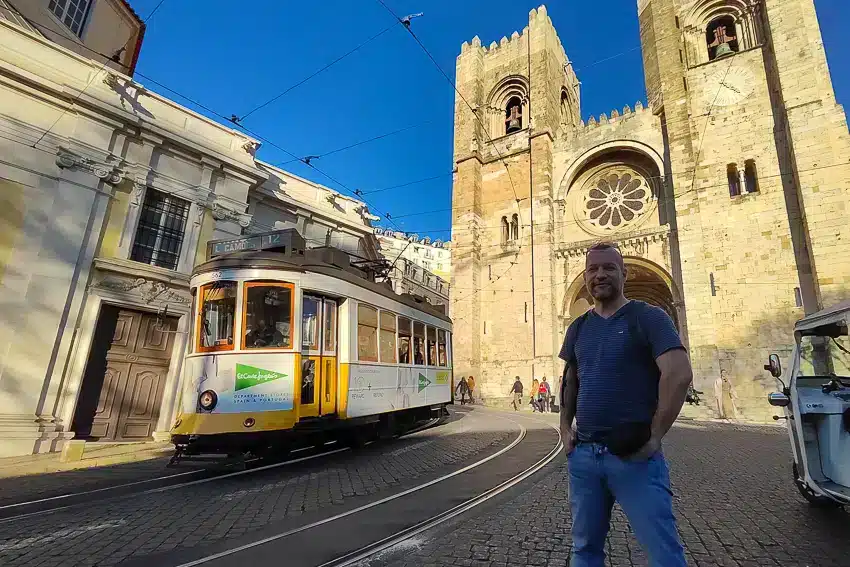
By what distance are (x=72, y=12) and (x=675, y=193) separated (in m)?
22.8

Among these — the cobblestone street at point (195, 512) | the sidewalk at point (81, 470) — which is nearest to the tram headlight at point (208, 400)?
the sidewalk at point (81, 470)

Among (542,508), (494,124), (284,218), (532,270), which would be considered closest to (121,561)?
(542,508)

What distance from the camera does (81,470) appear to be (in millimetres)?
6543

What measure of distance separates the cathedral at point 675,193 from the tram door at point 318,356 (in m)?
15.0

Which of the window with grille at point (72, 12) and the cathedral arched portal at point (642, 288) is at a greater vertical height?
the window with grille at point (72, 12)

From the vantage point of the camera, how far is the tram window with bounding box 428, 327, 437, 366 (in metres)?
10.00

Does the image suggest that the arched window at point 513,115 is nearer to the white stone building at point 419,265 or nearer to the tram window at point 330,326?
the white stone building at point 419,265

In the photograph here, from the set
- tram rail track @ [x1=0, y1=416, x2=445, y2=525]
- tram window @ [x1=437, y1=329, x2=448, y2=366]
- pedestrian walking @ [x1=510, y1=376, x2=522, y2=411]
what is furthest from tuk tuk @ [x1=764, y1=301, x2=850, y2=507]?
pedestrian walking @ [x1=510, y1=376, x2=522, y2=411]

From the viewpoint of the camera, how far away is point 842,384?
3824 mm

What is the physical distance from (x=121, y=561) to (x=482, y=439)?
22.0 ft

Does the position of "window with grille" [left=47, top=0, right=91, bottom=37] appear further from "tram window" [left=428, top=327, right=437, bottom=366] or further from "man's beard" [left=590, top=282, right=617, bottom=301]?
"man's beard" [left=590, top=282, right=617, bottom=301]

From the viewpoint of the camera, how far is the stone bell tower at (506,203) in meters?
21.9

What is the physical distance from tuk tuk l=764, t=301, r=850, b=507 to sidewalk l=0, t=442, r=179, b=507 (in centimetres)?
668

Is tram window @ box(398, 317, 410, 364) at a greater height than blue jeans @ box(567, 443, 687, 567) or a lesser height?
greater
